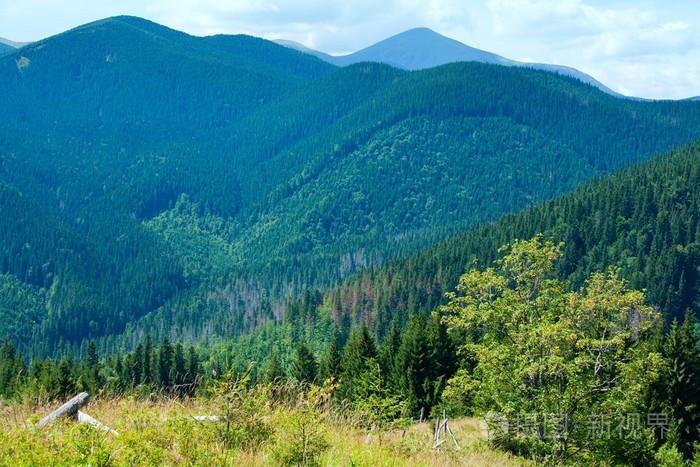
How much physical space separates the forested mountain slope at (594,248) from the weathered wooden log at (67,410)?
139 metres

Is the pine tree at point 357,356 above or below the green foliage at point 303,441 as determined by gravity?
below

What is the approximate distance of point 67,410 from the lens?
50.2 ft

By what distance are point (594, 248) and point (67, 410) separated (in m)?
157

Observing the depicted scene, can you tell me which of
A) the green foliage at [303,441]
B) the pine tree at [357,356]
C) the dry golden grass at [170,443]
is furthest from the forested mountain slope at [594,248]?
the green foliage at [303,441]

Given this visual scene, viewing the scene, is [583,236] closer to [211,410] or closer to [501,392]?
[501,392]

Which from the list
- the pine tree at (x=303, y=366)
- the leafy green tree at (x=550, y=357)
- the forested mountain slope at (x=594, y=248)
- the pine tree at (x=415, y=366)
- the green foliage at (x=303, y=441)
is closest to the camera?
the green foliage at (x=303, y=441)

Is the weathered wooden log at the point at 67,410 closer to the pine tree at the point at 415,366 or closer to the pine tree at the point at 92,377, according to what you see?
the pine tree at the point at 92,377

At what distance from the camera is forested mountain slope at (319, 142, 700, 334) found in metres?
147

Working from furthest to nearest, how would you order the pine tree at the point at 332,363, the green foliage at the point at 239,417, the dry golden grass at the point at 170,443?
the pine tree at the point at 332,363 → the green foliage at the point at 239,417 → the dry golden grass at the point at 170,443

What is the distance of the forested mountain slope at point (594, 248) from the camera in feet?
482

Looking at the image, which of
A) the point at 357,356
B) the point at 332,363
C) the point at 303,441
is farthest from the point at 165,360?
the point at 303,441

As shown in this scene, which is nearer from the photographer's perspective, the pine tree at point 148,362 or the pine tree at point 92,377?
the pine tree at point 92,377

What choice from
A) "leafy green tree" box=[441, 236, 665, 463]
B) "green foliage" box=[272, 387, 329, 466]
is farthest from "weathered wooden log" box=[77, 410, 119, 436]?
"leafy green tree" box=[441, 236, 665, 463]

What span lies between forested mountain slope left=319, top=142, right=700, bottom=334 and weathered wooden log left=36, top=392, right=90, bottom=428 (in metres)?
139
